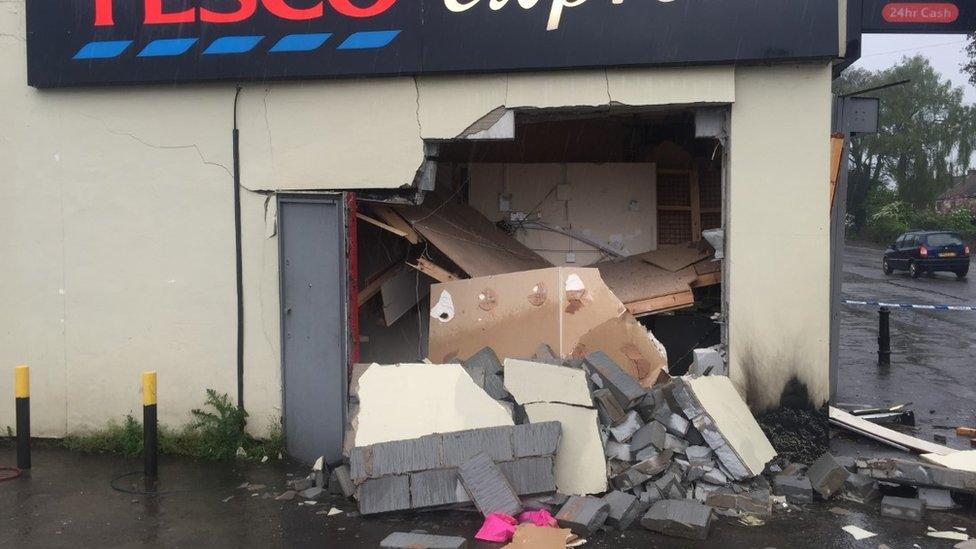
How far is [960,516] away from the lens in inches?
237

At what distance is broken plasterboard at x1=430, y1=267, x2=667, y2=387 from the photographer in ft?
24.8

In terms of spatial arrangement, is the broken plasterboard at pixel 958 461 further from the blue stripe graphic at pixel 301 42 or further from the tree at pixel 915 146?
the tree at pixel 915 146

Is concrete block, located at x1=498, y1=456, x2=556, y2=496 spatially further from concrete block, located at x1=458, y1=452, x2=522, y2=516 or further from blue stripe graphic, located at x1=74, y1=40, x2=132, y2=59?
blue stripe graphic, located at x1=74, y1=40, x2=132, y2=59

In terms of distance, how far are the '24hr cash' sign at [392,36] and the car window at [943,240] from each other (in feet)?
78.5

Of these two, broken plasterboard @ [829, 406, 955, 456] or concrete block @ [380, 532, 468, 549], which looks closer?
concrete block @ [380, 532, 468, 549]

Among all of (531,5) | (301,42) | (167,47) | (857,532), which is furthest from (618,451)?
(167,47)

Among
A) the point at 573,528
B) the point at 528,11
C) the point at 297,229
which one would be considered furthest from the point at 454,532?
the point at 528,11

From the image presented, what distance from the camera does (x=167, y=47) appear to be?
7.67 meters

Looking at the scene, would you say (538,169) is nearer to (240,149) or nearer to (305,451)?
(240,149)

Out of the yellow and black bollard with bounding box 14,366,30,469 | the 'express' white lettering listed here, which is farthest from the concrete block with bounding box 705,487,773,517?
the yellow and black bollard with bounding box 14,366,30,469

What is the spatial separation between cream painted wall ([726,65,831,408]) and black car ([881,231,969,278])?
23257 mm

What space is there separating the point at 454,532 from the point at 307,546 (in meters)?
1.02

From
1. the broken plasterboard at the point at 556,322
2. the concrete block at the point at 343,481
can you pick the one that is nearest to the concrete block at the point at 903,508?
the broken plasterboard at the point at 556,322

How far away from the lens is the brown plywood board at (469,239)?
27.5 ft
